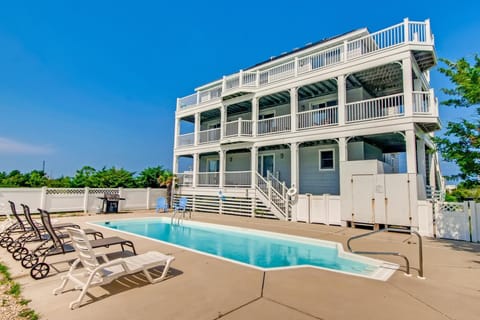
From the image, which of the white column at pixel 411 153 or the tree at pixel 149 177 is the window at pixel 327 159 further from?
the tree at pixel 149 177

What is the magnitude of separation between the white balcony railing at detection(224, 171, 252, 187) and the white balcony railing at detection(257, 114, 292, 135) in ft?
9.27

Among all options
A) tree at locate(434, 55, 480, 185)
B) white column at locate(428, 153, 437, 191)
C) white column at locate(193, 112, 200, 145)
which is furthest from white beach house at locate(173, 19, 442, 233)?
tree at locate(434, 55, 480, 185)

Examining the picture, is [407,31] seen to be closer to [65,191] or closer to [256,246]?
[256,246]

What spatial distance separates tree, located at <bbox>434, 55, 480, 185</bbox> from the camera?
23.0 ft

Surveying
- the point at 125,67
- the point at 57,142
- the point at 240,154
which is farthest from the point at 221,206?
the point at 57,142

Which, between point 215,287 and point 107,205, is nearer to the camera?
point 215,287

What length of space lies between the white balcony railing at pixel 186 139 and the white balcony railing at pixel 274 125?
5899 millimetres

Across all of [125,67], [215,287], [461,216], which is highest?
[125,67]

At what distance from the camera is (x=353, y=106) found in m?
12.1

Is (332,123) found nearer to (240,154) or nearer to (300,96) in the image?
(300,96)

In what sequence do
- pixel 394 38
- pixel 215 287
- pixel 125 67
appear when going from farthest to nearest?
1. pixel 125 67
2. pixel 394 38
3. pixel 215 287

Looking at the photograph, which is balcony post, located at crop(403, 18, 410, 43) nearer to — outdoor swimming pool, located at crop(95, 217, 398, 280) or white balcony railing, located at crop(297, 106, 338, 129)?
white balcony railing, located at crop(297, 106, 338, 129)

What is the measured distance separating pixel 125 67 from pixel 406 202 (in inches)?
1502

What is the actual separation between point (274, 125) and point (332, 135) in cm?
403
